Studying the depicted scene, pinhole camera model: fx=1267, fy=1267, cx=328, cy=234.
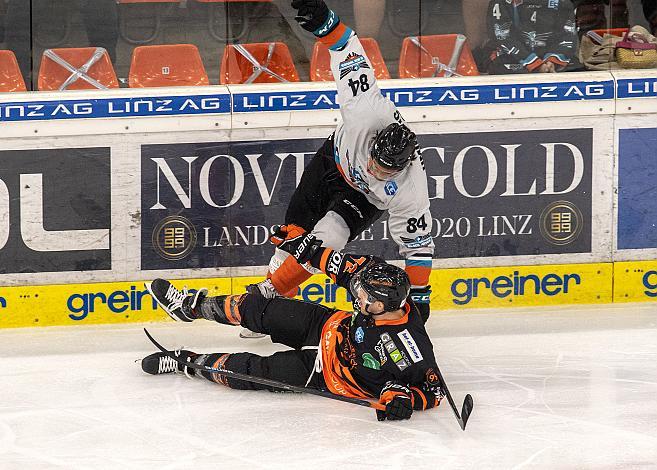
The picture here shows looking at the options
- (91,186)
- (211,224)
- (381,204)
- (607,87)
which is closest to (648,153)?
(607,87)

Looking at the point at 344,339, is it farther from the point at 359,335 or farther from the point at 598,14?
the point at 598,14

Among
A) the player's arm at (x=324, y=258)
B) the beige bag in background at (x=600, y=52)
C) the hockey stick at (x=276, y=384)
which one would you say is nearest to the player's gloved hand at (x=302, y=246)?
the player's arm at (x=324, y=258)

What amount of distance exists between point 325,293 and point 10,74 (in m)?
1.90

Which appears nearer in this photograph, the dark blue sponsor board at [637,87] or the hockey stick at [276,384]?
the hockey stick at [276,384]

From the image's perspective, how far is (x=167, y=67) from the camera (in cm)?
636

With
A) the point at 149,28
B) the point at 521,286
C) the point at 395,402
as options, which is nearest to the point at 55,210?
the point at 149,28

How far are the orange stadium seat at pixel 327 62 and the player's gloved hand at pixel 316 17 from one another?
1.24 metres

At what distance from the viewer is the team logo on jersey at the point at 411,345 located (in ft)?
15.7

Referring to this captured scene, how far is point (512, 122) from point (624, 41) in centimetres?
80

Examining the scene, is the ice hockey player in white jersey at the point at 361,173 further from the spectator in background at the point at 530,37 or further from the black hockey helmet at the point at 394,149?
the spectator in background at the point at 530,37

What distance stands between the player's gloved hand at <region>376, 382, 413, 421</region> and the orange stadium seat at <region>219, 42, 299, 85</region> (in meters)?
2.20

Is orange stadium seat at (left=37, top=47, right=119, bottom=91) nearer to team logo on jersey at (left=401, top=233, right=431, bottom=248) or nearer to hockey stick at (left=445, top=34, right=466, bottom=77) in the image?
hockey stick at (left=445, top=34, right=466, bottom=77)

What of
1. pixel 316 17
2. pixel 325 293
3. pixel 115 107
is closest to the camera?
pixel 316 17

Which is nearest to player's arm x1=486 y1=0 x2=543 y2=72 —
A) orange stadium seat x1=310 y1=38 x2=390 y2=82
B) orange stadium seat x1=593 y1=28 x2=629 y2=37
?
orange stadium seat x1=593 y1=28 x2=629 y2=37
